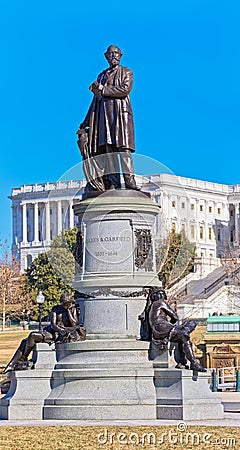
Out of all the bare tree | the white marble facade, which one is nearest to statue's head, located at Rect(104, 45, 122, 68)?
the bare tree

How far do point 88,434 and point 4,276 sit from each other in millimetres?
68134

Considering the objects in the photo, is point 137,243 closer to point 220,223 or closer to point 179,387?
point 179,387

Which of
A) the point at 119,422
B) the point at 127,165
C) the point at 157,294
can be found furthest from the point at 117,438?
the point at 127,165

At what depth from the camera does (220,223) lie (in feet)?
531

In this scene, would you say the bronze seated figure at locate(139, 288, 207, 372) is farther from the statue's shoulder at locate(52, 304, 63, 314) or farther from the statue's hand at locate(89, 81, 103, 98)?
the statue's hand at locate(89, 81, 103, 98)

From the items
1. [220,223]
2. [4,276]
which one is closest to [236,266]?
[4,276]


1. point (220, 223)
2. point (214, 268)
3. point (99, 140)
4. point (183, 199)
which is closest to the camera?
point (99, 140)

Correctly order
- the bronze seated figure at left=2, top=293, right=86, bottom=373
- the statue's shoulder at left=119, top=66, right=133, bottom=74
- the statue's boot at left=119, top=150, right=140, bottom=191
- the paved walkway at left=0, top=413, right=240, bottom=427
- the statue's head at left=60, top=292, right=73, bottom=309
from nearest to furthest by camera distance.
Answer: the paved walkway at left=0, top=413, right=240, bottom=427 → the bronze seated figure at left=2, top=293, right=86, bottom=373 → the statue's head at left=60, top=292, right=73, bottom=309 → the statue's boot at left=119, top=150, right=140, bottom=191 → the statue's shoulder at left=119, top=66, right=133, bottom=74

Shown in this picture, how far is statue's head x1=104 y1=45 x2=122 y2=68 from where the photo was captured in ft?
79.9

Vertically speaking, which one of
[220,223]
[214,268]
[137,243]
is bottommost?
[137,243]

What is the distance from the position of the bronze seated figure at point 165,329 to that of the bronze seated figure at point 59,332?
1316 millimetres

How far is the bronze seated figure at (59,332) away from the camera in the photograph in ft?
73.5

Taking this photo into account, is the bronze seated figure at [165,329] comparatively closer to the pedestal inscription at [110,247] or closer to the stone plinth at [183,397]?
the stone plinth at [183,397]

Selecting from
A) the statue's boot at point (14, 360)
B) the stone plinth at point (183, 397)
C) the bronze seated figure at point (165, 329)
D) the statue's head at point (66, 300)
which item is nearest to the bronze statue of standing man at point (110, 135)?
the statue's head at point (66, 300)
